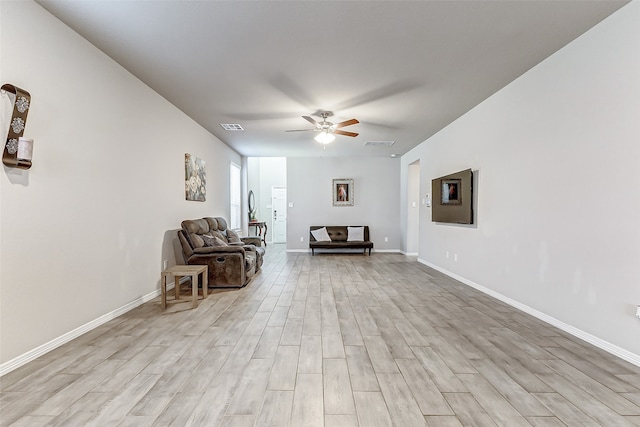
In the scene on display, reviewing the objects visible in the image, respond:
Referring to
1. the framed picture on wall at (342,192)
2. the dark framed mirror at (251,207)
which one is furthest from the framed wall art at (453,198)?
the dark framed mirror at (251,207)

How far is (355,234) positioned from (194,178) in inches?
182

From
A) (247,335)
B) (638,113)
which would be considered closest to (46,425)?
Result: (247,335)

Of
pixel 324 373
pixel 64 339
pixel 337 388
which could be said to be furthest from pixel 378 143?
pixel 64 339

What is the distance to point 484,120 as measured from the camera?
4348 millimetres

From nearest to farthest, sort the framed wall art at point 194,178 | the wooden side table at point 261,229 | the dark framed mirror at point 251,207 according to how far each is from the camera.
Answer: the framed wall art at point 194,178 < the wooden side table at point 261,229 < the dark framed mirror at point 251,207

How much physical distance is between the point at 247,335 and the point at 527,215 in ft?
10.7

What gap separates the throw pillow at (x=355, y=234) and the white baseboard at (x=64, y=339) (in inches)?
217

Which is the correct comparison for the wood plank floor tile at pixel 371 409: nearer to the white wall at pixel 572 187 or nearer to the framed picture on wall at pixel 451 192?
the white wall at pixel 572 187

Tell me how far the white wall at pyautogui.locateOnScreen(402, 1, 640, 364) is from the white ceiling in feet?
0.92

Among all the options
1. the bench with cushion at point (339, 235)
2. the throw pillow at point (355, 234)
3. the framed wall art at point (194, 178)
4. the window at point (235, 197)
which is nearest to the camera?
the framed wall art at point (194, 178)

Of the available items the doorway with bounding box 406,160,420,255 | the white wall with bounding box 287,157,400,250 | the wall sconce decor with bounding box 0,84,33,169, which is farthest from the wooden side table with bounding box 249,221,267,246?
the wall sconce decor with bounding box 0,84,33,169

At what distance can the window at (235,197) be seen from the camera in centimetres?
759

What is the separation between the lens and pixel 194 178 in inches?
206

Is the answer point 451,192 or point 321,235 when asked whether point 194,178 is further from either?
point 451,192
